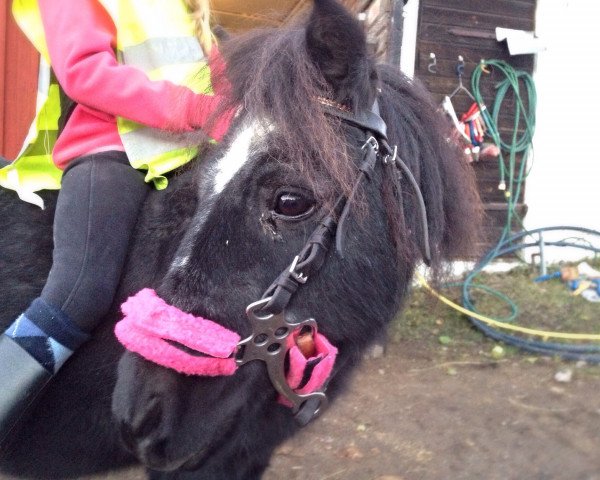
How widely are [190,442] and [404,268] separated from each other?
702 mm

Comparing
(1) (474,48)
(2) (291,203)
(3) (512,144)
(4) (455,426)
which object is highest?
(1) (474,48)

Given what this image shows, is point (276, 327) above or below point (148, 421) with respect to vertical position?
above

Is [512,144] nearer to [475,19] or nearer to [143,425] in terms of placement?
[475,19]

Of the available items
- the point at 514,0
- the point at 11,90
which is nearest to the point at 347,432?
the point at 11,90

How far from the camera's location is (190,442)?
3.84ft

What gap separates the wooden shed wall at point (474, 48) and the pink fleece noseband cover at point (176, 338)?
405 centimetres

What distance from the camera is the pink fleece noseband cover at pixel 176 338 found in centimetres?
107

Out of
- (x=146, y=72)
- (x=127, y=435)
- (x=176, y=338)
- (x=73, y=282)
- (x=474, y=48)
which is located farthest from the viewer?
(x=474, y=48)

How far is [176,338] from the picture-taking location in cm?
106

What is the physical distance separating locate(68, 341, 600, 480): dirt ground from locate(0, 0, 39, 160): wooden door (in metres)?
2.37

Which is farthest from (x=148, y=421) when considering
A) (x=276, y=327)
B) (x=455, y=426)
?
(x=455, y=426)

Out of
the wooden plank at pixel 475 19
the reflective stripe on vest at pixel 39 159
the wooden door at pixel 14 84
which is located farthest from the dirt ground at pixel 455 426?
the wooden plank at pixel 475 19

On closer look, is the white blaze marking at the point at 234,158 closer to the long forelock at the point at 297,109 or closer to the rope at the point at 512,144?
the long forelock at the point at 297,109

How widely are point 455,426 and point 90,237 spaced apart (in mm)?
2424
